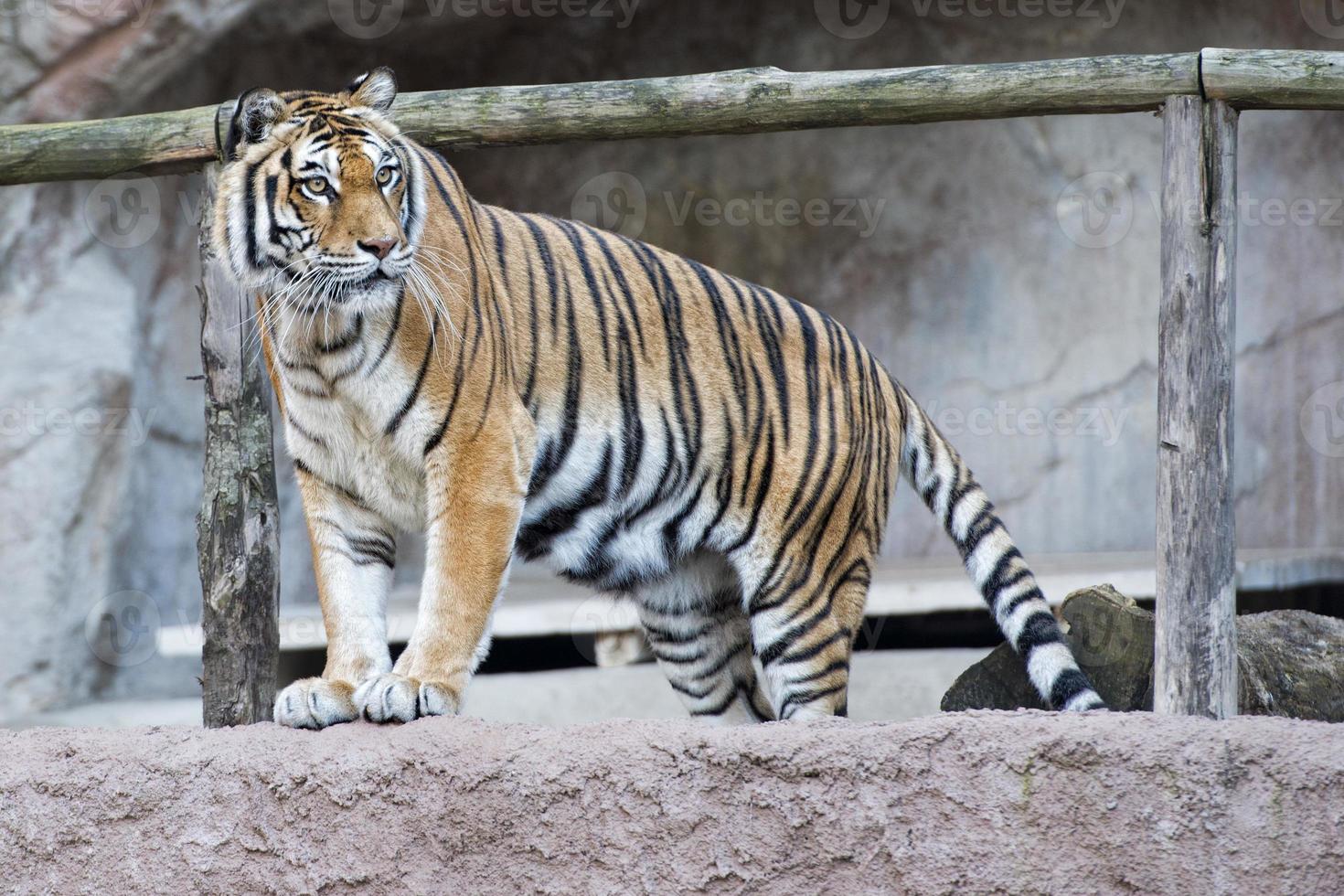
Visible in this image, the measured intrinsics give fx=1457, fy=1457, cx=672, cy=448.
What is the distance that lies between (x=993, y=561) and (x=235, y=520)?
73.0 inches

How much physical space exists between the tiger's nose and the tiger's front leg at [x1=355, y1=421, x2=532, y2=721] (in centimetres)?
43

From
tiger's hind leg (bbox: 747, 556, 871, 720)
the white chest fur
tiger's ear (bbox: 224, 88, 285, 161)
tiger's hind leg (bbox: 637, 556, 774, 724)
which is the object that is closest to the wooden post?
tiger's hind leg (bbox: 747, 556, 871, 720)

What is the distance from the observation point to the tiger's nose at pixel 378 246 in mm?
2973

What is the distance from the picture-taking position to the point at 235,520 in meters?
3.35

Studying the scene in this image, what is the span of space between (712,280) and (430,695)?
1501mm

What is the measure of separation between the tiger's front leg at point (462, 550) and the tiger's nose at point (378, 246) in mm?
431

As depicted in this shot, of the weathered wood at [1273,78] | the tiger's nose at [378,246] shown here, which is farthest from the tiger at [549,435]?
the weathered wood at [1273,78]

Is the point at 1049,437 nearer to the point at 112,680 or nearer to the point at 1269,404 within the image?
the point at 1269,404

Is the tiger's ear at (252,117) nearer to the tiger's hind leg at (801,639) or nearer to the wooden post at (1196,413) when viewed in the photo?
the tiger's hind leg at (801,639)

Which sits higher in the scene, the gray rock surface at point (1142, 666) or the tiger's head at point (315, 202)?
the tiger's head at point (315, 202)

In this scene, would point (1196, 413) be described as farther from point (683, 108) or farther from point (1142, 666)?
point (683, 108)

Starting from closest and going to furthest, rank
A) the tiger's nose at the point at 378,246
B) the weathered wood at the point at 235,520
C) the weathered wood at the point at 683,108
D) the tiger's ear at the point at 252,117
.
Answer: the tiger's nose at the point at 378,246 < the tiger's ear at the point at 252,117 < the weathered wood at the point at 683,108 < the weathered wood at the point at 235,520

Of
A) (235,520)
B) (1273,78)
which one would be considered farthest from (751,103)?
(235,520)

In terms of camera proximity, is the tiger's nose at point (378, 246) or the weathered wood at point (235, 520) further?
the weathered wood at point (235, 520)
